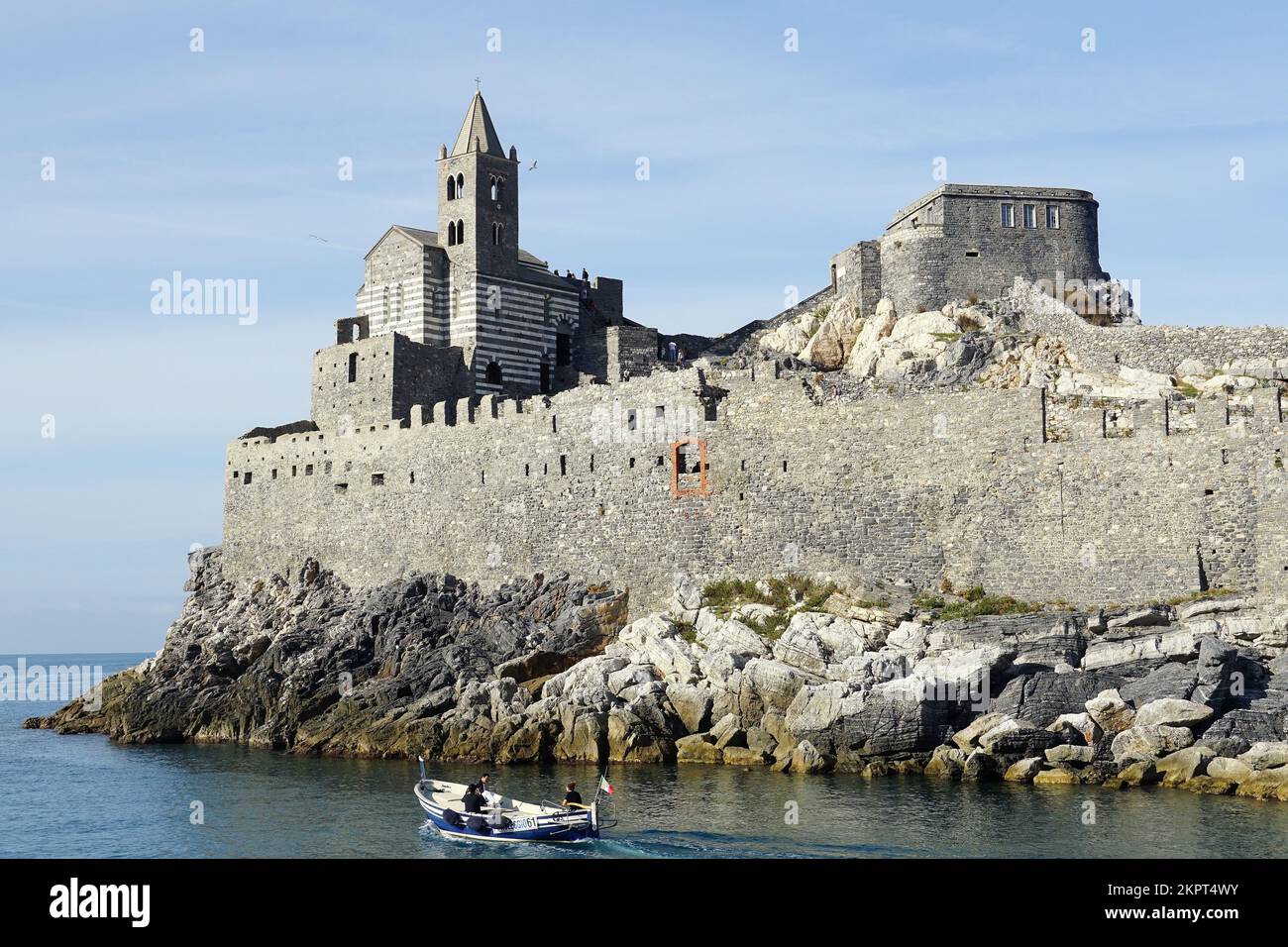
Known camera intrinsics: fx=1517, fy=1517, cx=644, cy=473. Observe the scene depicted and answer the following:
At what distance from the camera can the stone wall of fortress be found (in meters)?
36.3

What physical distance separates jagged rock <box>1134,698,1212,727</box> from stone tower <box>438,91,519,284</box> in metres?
30.7

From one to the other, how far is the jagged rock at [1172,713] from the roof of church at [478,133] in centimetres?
3318

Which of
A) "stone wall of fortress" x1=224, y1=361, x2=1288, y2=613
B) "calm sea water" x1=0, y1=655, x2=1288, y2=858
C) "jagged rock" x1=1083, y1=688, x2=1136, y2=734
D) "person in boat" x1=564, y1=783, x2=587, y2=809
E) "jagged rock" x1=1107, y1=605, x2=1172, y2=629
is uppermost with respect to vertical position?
"stone wall of fortress" x1=224, y1=361, x2=1288, y2=613

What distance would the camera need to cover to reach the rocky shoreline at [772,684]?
32750 mm

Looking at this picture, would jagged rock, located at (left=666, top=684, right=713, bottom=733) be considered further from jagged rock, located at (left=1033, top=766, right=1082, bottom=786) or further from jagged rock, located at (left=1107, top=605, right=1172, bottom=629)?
jagged rock, located at (left=1107, top=605, right=1172, bottom=629)

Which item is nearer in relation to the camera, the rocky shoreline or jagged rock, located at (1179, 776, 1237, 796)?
jagged rock, located at (1179, 776, 1237, 796)

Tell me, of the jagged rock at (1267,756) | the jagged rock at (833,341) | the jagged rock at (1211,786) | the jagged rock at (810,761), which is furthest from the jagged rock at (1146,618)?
the jagged rock at (833,341)

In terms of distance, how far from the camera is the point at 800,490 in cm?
4284

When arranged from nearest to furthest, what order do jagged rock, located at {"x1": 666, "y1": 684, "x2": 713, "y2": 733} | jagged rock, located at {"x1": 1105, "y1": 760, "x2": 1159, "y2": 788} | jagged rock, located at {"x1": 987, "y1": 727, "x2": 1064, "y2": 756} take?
1. jagged rock, located at {"x1": 1105, "y1": 760, "x2": 1159, "y2": 788}
2. jagged rock, located at {"x1": 987, "y1": 727, "x2": 1064, "y2": 756}
3. jagged rock, located at {"x1": 666, "y1": 684, "x2": 713, "y2": 733}

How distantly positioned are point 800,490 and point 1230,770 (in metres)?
15.2

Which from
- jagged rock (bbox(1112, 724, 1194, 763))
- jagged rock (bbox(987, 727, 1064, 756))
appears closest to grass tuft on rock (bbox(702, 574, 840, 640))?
jagged rock (bbox(987, 727, 1064, 756))
